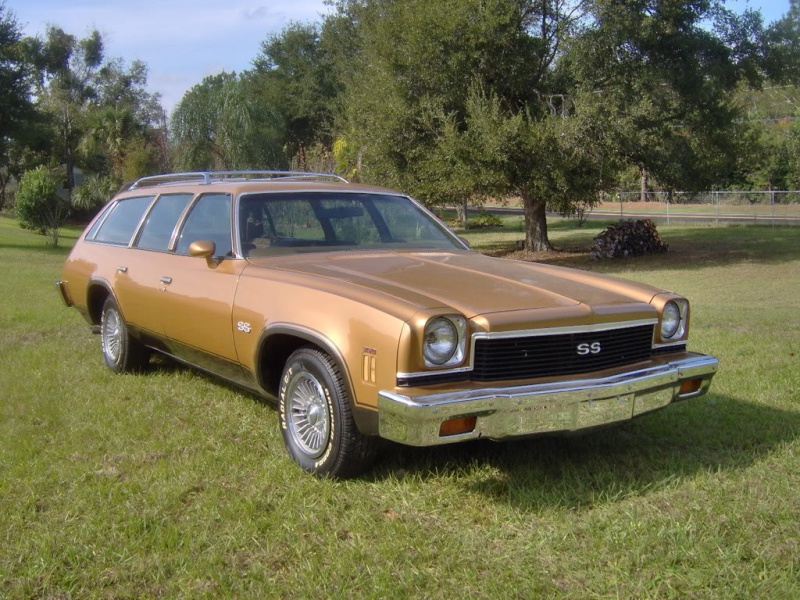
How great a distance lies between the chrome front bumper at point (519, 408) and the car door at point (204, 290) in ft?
5.24

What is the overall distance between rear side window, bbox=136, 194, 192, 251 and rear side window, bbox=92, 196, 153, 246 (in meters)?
0.20

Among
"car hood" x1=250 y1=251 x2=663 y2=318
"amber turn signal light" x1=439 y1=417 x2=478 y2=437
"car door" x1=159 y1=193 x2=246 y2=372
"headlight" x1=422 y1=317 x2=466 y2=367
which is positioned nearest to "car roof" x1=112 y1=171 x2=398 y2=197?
"car door" x1=159 y1=193 x2=246 y2=372

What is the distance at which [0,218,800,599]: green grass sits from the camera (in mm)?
3205

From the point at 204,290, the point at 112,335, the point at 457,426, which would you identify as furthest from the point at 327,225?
the point at 112,335

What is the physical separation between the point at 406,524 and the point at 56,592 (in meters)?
1.47

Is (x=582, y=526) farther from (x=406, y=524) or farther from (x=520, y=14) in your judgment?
(x=520, y=14)

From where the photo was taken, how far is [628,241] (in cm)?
2055

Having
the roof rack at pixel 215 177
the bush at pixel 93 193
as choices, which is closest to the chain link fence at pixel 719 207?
the bush at pixel 93 193

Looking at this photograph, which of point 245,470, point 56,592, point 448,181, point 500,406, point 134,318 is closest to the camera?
point 56,592

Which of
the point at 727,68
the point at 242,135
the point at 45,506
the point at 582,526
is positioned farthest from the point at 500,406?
the point at 242,135

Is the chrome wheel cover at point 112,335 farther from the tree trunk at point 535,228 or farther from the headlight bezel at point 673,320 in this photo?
the tree trunk at point 535,228

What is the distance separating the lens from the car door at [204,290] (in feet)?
16.1

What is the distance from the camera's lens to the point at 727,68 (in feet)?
61.0

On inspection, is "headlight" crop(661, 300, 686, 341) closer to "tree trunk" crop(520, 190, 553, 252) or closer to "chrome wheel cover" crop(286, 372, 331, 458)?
"chrome wheel cover" crop(286, 372, 331, 458)
